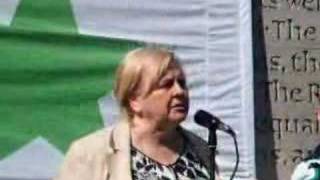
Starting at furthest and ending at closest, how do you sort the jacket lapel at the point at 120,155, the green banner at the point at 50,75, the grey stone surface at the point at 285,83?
the grey stone surface at the point at 285,83 → the green banner at the point at 50,75 → the jacket lapel at the point at 120,155

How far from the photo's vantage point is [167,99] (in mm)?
2779

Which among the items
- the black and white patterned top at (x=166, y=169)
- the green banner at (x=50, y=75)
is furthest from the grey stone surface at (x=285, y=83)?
the black and white patterned top at (x=166, y=169)

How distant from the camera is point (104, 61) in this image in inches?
167

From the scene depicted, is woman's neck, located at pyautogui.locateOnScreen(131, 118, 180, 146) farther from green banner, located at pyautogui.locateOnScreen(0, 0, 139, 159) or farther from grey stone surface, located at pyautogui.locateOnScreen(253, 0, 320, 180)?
grey stone surface, located at pyautogui.locateOnScreen(253, 0, 320, 180)

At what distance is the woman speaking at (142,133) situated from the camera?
109 inches

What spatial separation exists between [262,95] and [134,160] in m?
1.87

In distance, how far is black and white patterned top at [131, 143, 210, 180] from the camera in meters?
2.81

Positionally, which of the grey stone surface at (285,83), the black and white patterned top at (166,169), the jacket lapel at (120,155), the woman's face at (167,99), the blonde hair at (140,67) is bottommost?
the grey stone surface at (285,83)

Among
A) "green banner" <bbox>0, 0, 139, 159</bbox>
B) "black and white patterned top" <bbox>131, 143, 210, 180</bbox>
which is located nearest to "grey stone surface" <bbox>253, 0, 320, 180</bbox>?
"green banner" <bbox>0, 0, 139, 159</bbox>

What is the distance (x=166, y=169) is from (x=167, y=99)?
19cm

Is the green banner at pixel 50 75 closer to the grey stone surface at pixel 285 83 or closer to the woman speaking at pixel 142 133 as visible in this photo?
the grey stone surface at pixel 285 83

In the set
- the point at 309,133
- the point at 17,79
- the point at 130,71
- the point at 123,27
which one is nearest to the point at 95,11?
the point at 123,27

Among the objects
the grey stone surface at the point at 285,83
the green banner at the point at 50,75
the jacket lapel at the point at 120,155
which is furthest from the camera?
the grey stone surface at the point at 285,83

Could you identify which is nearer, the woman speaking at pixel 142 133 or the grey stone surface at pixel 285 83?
the woman speaking at pixel 142 133
